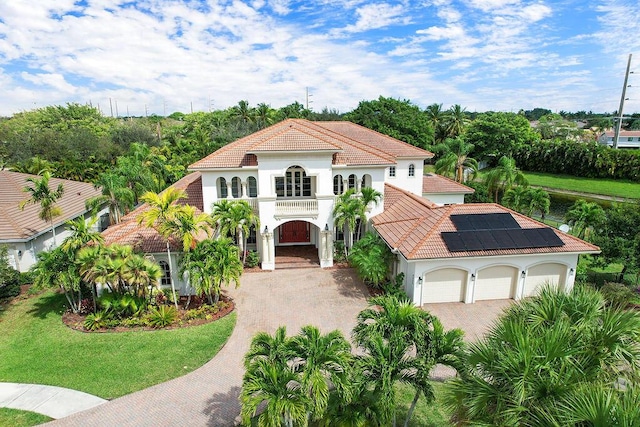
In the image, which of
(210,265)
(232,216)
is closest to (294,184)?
(232,216)

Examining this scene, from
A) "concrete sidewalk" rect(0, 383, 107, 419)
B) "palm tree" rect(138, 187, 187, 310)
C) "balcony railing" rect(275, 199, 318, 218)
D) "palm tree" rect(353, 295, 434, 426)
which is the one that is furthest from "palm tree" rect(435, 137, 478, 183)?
"concrete sidewalk" rect(0, 383, 107, 419)

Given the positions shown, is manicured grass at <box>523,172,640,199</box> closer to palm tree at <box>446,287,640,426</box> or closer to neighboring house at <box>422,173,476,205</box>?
neighboring house at <box>422,173,476,205</box>

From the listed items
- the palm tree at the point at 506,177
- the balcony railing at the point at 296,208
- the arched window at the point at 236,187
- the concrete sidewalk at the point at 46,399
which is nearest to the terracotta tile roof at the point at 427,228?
the balcony railing at the point at 296,208

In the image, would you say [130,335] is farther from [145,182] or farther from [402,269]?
[145,182]

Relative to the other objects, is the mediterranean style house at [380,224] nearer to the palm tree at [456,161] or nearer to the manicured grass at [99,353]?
the manicured grass at [99,353]

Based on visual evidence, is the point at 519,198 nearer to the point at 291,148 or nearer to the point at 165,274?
the point at 291,148
